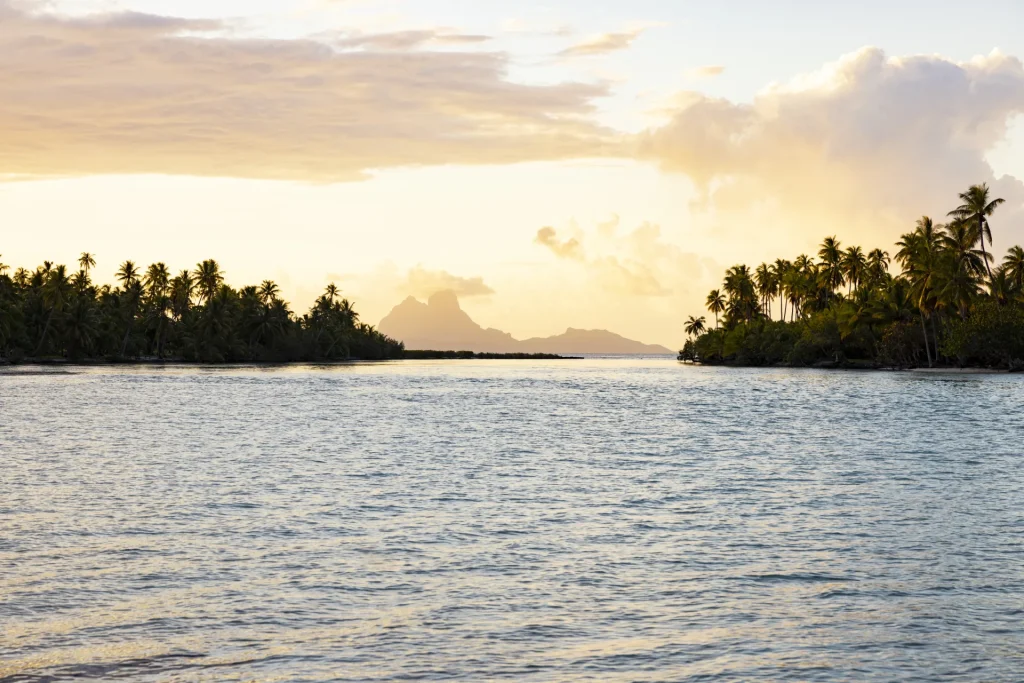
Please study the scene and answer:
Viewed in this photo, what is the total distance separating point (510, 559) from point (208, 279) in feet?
610

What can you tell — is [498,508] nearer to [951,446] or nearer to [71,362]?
[951,446]

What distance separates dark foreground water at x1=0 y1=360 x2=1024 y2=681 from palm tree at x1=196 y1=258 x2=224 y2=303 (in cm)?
15538

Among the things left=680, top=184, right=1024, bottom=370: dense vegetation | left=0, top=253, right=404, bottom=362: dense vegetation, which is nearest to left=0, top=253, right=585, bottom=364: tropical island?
left=0, top=253, right=404, bottom=362: dense vegetation

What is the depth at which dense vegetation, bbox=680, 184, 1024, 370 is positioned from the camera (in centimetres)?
11812

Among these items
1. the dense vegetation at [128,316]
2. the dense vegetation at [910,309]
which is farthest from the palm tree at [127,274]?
the dense vegetation at [910,309]

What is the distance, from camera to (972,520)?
23.7m

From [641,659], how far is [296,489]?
1781cm

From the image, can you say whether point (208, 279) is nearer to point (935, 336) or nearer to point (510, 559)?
point (935, 336)

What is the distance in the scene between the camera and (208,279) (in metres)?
194

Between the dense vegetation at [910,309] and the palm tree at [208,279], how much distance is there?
328 feet

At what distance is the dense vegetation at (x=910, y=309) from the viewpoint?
11812 centimetres

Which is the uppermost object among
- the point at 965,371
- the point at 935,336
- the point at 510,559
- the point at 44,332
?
the point at 44,332

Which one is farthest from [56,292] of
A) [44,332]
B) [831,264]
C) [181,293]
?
[831,264]

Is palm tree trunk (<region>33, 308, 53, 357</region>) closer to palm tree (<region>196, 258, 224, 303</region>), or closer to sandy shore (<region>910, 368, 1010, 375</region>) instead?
palm tree (<region>196, 258, 224, 303</region>)
